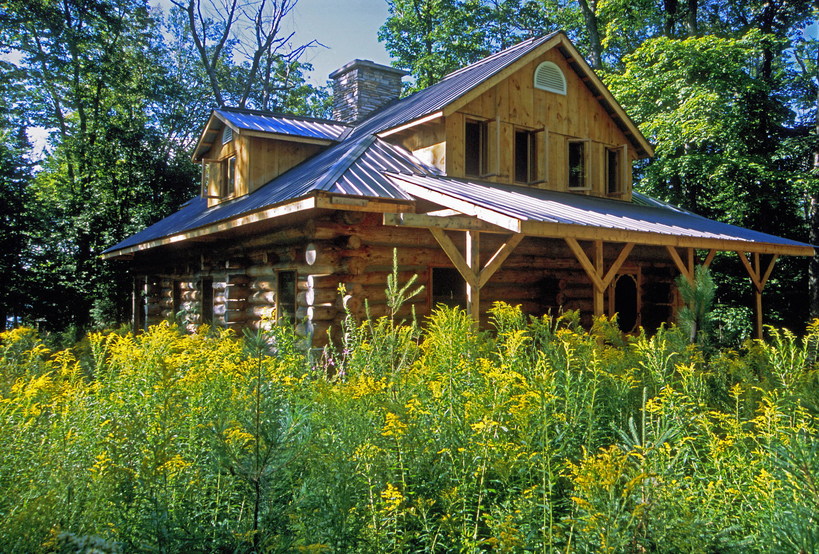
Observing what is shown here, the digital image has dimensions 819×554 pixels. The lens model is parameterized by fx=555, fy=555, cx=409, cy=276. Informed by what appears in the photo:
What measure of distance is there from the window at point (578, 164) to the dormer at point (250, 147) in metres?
5.45

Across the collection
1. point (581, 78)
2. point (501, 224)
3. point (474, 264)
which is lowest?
point (474, 264)

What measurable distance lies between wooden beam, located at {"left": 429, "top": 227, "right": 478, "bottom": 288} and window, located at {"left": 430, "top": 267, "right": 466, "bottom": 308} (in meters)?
2.46

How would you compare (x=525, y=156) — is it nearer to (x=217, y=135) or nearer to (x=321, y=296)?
(x=321, y=296)

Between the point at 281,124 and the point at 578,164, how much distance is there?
687 cm

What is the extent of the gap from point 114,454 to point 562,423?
2.12 metres

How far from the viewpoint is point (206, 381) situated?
3.21 metres

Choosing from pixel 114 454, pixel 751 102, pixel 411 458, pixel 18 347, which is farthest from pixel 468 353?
pixel 751 102

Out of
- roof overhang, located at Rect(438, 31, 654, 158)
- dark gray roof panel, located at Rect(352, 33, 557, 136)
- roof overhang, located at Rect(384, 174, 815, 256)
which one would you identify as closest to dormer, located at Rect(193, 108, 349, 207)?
dark gray roof panel, located at Rect(352, 33, 557, 136)

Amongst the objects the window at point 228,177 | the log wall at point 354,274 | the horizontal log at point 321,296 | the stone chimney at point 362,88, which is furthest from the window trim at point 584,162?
the window at point 228,177

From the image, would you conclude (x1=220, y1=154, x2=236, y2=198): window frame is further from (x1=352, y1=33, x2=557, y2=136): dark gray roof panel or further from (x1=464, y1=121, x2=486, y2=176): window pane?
(x1=464, y1=121, x2=486, y2=176): window pane

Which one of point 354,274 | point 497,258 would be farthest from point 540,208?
point 354,274

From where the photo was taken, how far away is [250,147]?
11992mm

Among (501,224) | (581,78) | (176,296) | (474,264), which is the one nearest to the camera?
(501,224)

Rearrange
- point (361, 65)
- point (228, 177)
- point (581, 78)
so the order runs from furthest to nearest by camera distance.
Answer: point (361, 65) → point (228, 177) → point (581, 78)
